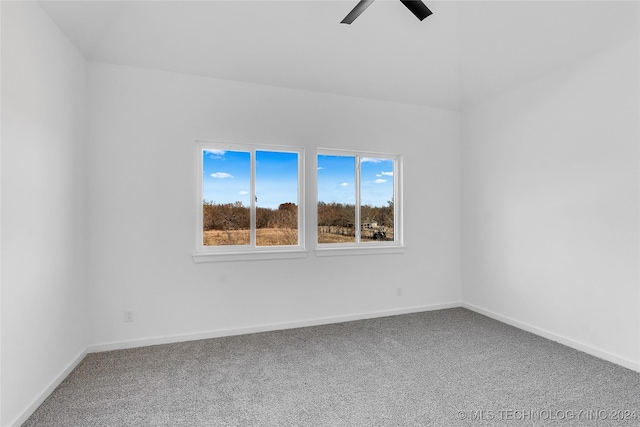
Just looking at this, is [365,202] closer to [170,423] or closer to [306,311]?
[306,311]

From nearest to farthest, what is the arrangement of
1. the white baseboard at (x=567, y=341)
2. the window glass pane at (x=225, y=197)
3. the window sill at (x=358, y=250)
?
the white baseboard at (x=567, y=341)
the window glass pane at (x=225, y=197)
the window sill at (x=358, y=250)

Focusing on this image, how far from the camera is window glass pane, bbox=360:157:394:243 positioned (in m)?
4.16

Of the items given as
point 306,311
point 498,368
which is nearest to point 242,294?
point 306,311

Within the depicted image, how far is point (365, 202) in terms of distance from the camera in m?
4.18

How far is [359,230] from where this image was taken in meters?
4.11

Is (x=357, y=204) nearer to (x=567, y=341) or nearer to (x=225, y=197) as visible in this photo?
(x=225, y=197)

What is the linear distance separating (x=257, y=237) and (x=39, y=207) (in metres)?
1.91

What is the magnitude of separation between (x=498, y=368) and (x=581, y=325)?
3.50 feet

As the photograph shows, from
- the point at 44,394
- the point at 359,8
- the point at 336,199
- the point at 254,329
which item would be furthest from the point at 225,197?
the point at 359,8

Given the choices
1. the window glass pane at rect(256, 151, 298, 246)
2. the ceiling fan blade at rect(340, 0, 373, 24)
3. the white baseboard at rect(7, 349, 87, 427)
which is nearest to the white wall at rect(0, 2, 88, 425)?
the white baseboard at rect(7, 349, 87, 427)

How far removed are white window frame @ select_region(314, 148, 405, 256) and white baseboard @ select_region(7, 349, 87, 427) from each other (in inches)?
93.8

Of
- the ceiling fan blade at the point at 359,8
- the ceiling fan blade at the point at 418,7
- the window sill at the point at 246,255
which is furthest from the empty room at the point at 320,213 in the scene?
the ceiling fan blade at the point at 418,7

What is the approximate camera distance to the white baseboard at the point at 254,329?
10.1ft

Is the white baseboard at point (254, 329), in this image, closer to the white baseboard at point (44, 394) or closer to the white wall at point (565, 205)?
the white baseboard at point (44, 394)
